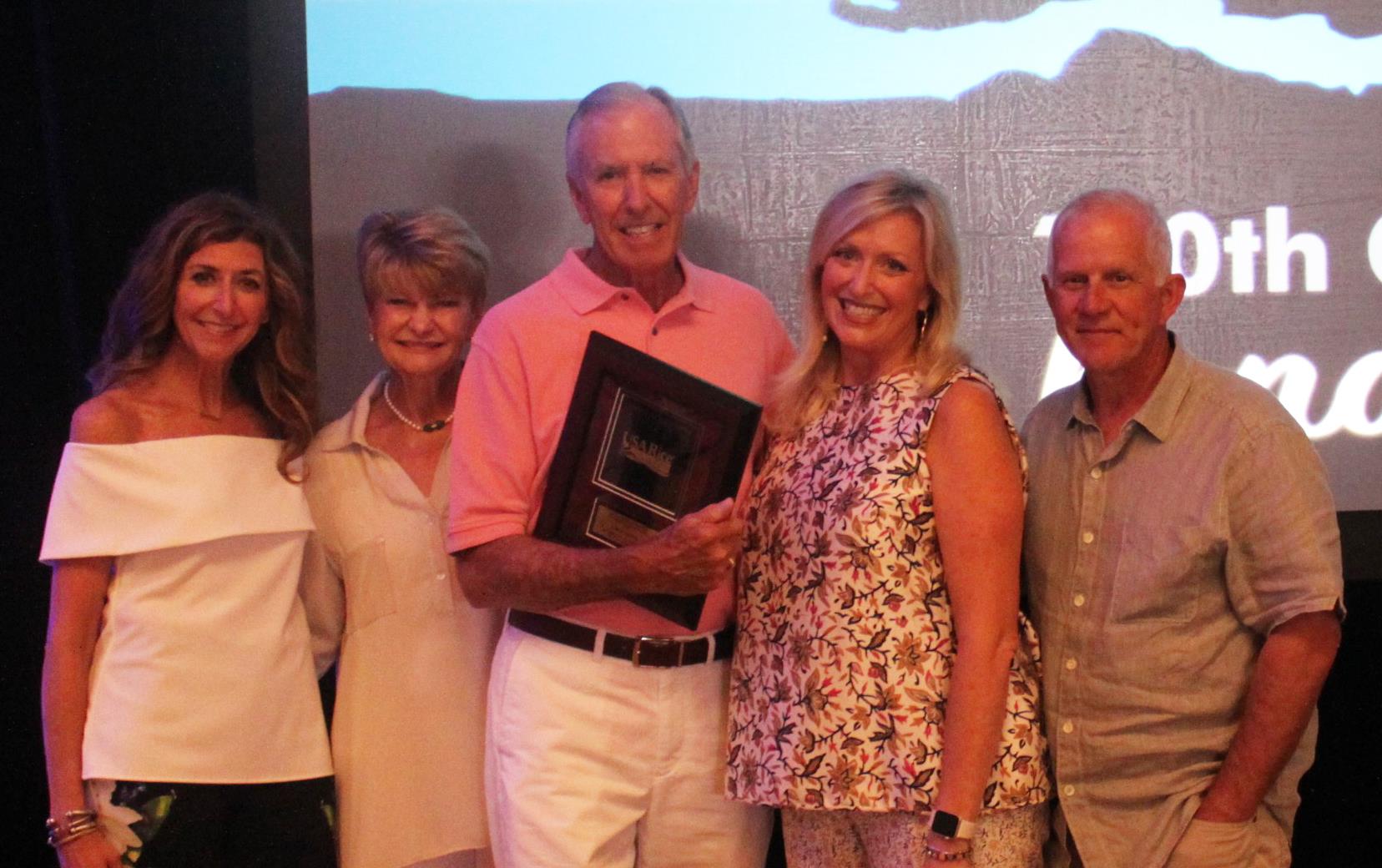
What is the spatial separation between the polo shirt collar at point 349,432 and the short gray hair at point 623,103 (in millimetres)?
622

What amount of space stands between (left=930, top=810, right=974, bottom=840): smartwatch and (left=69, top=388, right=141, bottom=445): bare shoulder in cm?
143

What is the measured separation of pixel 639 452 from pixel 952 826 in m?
0.69

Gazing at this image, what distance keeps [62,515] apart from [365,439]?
523 mm

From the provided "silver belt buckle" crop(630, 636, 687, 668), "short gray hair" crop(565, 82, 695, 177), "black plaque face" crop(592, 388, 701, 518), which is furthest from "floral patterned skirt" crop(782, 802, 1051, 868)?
"short gray hair" crop(565, 82, 695, 177)

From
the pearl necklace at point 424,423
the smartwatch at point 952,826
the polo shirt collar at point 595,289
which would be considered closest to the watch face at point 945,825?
the smartwatch at point 952,826

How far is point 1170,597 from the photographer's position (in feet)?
6.05

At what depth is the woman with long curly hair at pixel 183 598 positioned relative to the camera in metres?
2.04

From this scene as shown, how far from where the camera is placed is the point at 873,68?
9.12 ft

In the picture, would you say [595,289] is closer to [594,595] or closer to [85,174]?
[594,595]

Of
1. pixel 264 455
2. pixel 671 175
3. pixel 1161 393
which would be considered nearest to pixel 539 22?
pixel 671 175

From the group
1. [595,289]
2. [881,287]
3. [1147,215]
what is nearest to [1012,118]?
[1147,215]

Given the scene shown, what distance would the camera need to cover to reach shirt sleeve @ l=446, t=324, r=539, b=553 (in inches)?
78.6

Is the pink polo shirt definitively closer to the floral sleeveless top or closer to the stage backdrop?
the floral sleeveless top

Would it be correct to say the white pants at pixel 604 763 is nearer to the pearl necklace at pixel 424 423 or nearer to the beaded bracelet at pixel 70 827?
the pearl necklace at pixel 424 423
